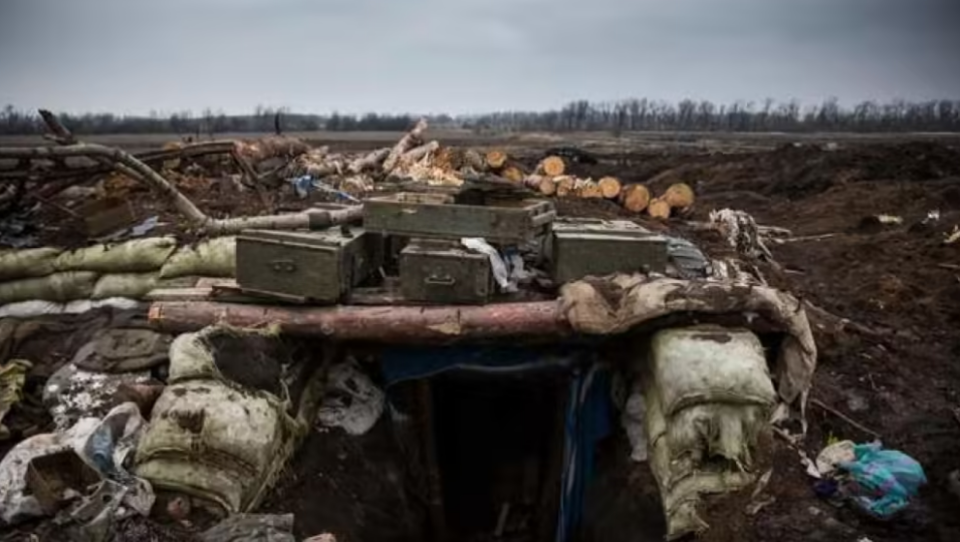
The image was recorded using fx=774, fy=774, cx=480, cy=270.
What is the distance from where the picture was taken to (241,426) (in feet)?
12.9

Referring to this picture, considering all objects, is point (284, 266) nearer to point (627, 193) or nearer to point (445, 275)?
point (445, 275)

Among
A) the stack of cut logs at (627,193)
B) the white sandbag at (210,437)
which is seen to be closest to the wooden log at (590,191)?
the stack of cut logs at (627,193)

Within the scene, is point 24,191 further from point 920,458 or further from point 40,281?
point 920,458

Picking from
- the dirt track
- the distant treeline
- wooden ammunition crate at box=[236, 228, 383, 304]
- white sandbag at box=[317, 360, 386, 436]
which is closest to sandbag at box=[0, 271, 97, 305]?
wooden ammunition crate at box=[236, 228, 383, 304]

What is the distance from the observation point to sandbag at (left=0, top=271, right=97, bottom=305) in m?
5.67

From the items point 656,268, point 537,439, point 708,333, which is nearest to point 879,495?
point 708,333

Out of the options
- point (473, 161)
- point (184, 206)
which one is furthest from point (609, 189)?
point (184, 206)

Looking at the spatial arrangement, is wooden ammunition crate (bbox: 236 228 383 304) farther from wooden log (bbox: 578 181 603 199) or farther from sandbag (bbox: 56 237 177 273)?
wooden log (bbox: 578 181 603 199)

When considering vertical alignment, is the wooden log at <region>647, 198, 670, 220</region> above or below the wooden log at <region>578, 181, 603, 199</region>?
below

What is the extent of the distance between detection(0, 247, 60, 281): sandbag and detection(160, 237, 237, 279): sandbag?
2.91ft

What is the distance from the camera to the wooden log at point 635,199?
11.6 m

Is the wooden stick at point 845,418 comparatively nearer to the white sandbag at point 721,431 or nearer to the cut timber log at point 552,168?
the white sandbag at point 721,431

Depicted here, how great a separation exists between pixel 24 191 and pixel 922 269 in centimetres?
932

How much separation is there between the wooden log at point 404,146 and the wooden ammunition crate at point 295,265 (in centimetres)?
781
